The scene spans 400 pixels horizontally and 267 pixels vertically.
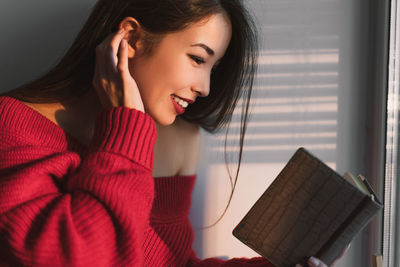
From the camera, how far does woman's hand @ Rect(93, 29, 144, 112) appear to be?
901 millimetres

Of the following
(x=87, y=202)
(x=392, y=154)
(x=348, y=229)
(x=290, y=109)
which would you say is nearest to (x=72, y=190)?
(x=87, y=202)

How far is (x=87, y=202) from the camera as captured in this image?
2.56 ft

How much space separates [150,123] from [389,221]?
0.69 m

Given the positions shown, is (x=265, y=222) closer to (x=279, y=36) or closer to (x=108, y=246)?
(x=108, y=246)

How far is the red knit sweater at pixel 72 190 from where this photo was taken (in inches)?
29.3

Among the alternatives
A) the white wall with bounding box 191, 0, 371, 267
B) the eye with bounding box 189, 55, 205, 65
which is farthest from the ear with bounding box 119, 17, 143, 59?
the white wall with bounding box 191, 0, 371, 267

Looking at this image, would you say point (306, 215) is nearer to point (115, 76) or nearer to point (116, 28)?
point (115, 76)

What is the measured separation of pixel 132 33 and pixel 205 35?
168mm

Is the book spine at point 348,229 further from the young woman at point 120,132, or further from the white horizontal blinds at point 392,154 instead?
the white horizontal blinds at point 392,154

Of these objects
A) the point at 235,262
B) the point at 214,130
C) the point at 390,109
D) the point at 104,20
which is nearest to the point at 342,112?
the point at 390,109

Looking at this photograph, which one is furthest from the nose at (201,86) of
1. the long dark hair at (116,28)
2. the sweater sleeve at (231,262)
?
the sweater sleeve at (231,262)

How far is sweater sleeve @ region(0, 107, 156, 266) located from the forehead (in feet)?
0.66

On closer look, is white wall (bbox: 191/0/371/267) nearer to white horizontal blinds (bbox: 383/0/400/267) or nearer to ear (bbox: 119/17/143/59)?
white horizontal blinds (bbox: 383/0/400/267)

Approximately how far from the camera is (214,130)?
4.03 ft
